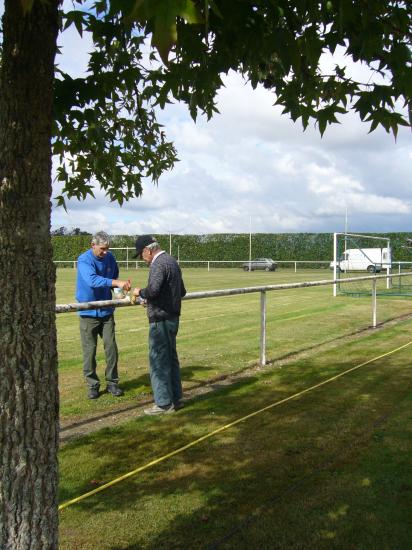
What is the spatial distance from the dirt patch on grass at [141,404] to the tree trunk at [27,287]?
300 cm

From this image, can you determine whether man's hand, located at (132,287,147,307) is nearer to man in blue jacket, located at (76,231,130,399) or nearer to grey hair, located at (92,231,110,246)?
man in blue jacket, located at (76,231,130,399)

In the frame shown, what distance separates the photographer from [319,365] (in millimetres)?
8484

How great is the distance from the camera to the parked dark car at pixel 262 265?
4856 centimetres

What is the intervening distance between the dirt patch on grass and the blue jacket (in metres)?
1.16

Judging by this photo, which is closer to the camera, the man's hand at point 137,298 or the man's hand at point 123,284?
the man's hand at point 137,298

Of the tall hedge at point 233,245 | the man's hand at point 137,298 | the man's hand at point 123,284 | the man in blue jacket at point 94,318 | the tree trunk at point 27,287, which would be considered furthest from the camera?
the tall hedge at point 233,245

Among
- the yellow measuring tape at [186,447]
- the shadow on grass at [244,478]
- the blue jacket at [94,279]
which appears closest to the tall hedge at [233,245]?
the yellow measuring tape at [186,447]

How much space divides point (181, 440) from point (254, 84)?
304cm

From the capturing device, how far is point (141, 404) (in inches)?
252

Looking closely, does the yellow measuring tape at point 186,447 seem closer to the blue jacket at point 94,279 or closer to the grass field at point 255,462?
the grass field at point 255,462

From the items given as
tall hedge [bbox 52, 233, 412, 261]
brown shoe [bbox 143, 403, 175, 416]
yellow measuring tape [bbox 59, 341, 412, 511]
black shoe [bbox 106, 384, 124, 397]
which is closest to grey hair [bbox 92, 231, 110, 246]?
black shoe [bbox 106, 384, 124, 397]

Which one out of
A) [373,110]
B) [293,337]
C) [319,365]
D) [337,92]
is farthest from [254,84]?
[293,337]

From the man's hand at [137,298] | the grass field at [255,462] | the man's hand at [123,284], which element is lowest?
the grass field at [255,462]

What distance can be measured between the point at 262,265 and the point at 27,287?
1861 inches
